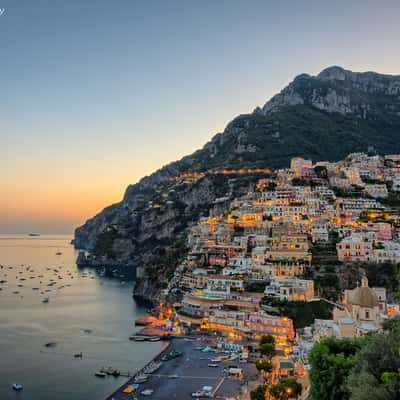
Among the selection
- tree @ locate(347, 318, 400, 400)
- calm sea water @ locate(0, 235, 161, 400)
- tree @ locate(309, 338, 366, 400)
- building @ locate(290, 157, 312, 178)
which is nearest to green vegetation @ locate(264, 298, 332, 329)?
calm sea water @ locate(0, 235, 161, 400)

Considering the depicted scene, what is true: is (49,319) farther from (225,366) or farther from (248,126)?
(248,126)

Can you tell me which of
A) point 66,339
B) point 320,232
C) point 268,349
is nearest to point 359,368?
point 268,349

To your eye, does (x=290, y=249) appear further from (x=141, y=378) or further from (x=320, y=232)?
(x=141, y=378)

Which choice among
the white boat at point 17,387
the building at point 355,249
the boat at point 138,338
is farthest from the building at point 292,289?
the white boat at point 17,387

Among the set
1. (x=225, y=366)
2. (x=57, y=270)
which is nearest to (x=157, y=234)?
(x=57, y=270)

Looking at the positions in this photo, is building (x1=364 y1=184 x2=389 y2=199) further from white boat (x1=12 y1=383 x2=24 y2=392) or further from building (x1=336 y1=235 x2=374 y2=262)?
white boat (x1=12 y1=383 x2=24 y2=392)
